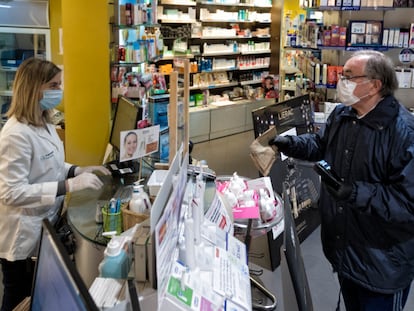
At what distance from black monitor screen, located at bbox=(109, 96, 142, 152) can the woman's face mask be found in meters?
0.63

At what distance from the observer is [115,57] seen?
14.9 ft

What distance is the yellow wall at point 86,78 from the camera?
4312mm

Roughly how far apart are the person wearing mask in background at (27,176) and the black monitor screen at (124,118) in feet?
2.08

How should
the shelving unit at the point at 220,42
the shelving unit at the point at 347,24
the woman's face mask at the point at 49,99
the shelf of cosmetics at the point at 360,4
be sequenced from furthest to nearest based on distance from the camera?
the shelving unit at the point at 220,42 → the shelving unit at the point at 347,24 → the shelf of cosmetics at the point at 360,4 → the woman's face mask at the point at 49,99

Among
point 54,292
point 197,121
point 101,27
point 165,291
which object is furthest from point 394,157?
point 197,121

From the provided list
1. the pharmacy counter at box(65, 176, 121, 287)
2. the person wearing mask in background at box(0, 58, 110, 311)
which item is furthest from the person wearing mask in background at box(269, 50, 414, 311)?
the person wearing mask in background at box(0, 58, 110, 311)

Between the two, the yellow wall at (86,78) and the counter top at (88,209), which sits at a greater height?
the yellow wall at (86,78)

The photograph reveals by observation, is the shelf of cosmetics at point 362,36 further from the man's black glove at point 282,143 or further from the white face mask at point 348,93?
the white face mask at point 348,93

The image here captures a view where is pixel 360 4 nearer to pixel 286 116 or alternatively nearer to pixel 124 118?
pixel 286 116

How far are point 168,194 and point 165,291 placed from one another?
0.29m

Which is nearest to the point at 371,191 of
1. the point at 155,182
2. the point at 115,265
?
the point at 155,182

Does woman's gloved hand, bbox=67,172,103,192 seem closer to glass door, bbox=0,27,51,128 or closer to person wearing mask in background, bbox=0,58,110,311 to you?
person wearing mask in background, bbox=0,58,110,311

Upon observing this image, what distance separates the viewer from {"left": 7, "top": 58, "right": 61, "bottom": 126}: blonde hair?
2337mm

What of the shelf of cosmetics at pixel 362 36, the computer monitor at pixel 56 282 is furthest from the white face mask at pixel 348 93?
the shelf of cosmetics at pixel 362 36
